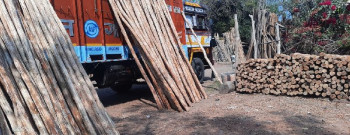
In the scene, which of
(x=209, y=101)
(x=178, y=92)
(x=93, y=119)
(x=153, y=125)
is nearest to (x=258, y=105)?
(x=209, y=101)

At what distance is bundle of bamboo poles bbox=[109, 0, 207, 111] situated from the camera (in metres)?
6.08

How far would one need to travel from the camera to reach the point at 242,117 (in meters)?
Result: 5.20

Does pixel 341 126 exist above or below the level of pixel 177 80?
below

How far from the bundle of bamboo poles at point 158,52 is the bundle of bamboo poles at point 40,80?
1978 mm

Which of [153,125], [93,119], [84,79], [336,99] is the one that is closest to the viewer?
[93,119]

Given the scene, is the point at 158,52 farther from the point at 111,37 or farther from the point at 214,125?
the point at 214,125

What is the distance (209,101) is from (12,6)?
4.40 metres

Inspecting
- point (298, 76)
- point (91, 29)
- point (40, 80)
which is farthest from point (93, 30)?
point (298, 76)

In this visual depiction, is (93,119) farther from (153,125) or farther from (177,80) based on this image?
(177,80)

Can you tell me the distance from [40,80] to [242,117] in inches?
131

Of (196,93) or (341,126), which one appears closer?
(341,126)

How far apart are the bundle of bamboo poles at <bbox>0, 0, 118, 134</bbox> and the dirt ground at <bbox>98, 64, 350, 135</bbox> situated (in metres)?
1.06

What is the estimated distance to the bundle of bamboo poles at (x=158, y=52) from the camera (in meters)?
6.08

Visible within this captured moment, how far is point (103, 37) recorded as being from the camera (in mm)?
6324
